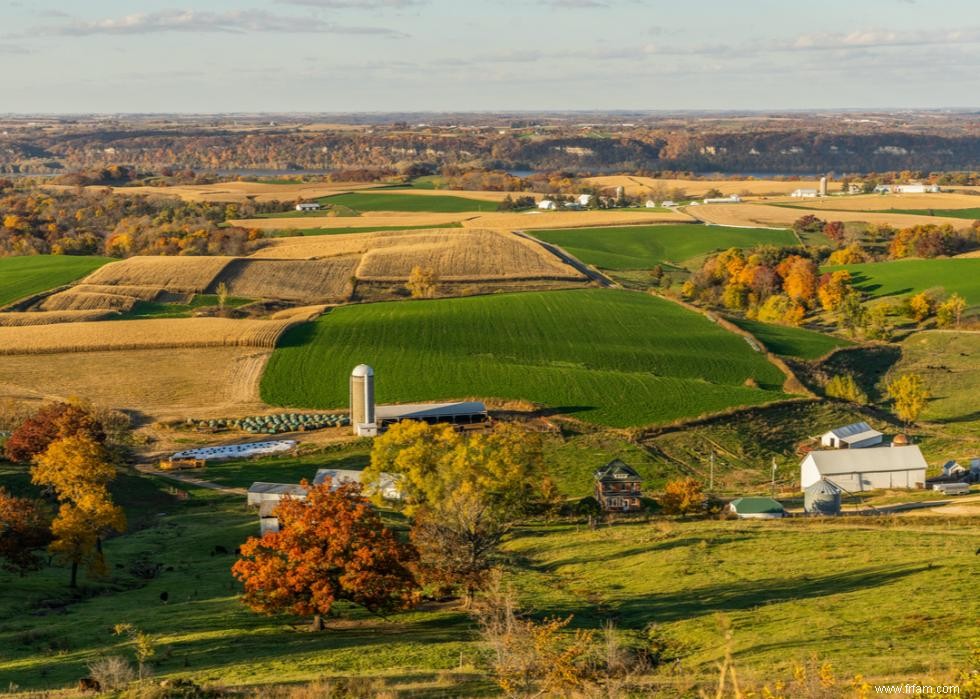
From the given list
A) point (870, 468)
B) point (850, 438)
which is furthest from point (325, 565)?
point (850, 438)

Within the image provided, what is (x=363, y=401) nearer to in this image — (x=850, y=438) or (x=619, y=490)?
(x=619, y=490)

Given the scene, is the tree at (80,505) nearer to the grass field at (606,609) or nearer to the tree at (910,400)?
the grass field at (606,609)

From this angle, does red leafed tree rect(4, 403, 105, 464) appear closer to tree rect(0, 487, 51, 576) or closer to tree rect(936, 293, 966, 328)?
tree rect(0, 487, 51, 576)

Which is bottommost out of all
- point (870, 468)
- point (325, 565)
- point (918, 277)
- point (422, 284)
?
point (870, 468)

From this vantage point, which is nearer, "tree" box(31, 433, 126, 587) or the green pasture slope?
"tree" box(31, 433, 126, 587)

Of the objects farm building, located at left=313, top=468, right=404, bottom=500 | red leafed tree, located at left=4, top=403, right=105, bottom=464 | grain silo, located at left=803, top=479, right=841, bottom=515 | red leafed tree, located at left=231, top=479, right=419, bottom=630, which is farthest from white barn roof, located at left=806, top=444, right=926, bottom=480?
red leafed tree, located at left=4, top=403, right=105, bottom=464

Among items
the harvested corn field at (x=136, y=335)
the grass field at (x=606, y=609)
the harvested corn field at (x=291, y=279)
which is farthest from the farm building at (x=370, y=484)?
the harvested corn field at (x=291, y=279)

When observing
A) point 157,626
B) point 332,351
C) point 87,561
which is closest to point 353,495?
point 157,626
